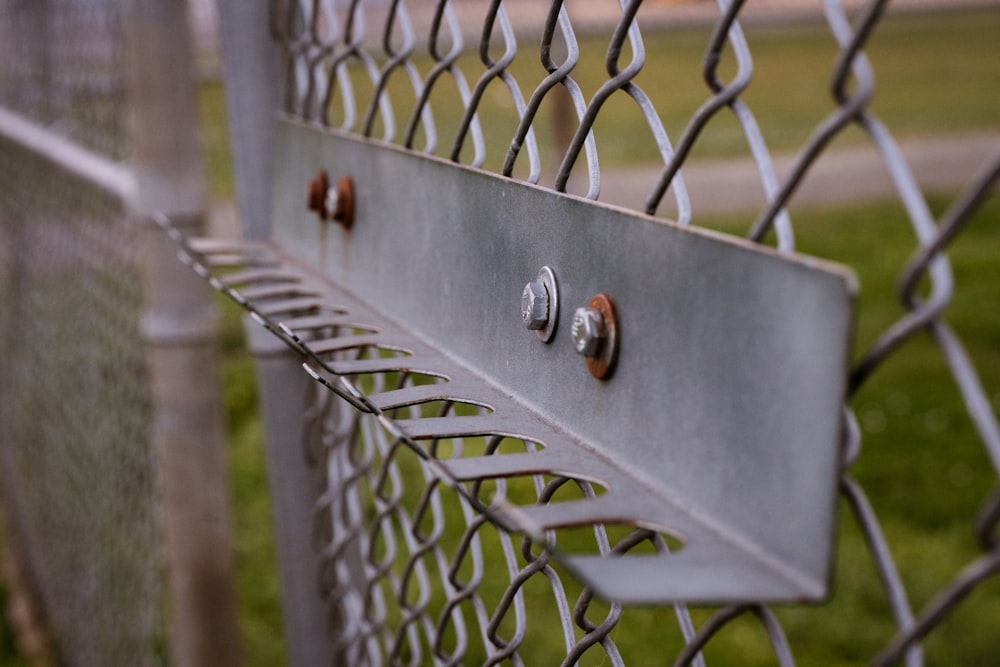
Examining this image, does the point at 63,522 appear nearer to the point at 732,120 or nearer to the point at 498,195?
the point at 498,195

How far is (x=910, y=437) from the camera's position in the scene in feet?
13.9

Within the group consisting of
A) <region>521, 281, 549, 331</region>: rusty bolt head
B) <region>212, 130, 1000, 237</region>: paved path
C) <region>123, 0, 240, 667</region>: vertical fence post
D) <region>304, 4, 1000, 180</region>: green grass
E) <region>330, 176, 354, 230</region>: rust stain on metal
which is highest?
<region>521, 281, 549, 331</region>: rusty bolt head

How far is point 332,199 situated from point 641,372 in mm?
682

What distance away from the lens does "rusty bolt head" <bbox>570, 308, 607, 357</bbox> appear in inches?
30.8

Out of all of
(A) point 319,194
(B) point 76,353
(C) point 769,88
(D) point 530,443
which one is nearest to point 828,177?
(C) point 769,88

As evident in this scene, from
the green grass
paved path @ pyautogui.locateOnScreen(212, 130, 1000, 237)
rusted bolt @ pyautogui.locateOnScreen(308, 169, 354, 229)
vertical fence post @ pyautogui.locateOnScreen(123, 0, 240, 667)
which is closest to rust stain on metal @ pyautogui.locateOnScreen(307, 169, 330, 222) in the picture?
rusted bolt @ pyautogui.locateOnScreen(308, 169, 354, 229)

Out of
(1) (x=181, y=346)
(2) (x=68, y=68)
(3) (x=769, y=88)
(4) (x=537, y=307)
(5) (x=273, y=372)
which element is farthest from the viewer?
(3) (x=769, y=88)

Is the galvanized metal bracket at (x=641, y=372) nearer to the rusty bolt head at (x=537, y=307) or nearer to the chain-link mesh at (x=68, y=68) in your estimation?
the rusty bolt head at (x=537, y=307)

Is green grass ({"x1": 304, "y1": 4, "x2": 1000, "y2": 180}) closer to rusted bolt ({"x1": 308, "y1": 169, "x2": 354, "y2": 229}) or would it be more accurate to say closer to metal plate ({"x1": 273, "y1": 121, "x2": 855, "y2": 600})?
rusted bolt ({"x1": 308, "y1": 169, "x2": 354, "y2": 229})

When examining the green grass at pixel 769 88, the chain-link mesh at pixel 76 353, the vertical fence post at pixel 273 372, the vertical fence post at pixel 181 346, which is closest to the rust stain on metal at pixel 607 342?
the vertical fence post at pixel 273 372

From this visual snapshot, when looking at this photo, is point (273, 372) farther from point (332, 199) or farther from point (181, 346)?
point (332, 199)

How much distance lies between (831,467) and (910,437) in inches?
154

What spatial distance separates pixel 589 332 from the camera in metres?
0.78

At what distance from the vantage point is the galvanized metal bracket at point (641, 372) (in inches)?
22.9
